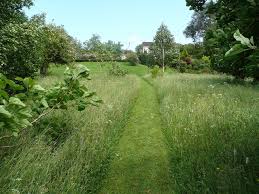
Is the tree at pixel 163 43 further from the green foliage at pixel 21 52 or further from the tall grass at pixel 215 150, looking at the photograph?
the tall grass at pixel 215 150

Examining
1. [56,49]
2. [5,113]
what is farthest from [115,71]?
[5,113]

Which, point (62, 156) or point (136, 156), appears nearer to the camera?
point (62, 156)

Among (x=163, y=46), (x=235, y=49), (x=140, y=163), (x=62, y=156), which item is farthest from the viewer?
(x=163, y=46)

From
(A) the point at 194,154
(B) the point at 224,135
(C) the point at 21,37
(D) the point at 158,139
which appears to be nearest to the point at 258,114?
(B) the point at 224,135

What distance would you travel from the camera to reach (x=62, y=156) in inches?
218

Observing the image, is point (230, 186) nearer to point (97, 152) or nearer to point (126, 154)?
point (97, 152)

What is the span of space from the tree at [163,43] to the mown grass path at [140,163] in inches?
1621

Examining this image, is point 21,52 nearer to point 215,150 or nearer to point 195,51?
point 215,150

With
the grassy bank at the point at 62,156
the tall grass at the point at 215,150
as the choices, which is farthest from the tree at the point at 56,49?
the tall grass at the point at 215,150

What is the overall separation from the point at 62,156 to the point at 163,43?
155 feet

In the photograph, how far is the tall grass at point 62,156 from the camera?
14.5 ft

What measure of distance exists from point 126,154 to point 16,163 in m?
3.55

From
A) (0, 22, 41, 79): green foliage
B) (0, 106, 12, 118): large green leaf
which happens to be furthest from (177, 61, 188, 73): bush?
(0, 106, 12, 118): large green leaf

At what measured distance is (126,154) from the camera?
7.94 m
